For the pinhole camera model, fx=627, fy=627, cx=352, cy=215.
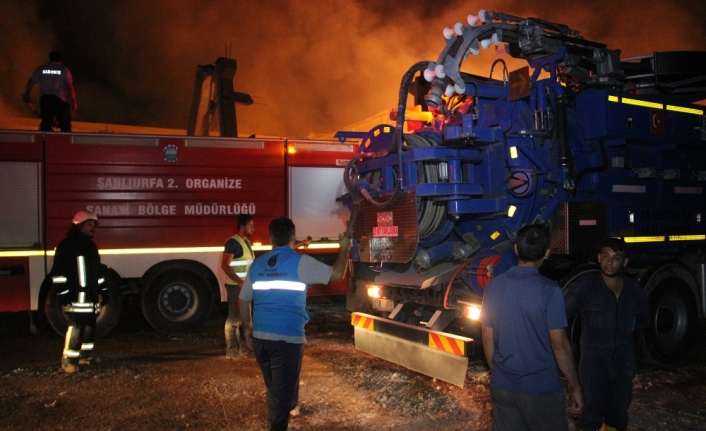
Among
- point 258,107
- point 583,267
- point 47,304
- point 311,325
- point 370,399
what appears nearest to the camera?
point 370,399

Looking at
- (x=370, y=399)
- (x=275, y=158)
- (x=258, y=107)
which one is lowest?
(x=370, y=399)

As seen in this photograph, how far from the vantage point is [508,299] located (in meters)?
3.27

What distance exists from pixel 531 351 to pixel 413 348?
114 inches

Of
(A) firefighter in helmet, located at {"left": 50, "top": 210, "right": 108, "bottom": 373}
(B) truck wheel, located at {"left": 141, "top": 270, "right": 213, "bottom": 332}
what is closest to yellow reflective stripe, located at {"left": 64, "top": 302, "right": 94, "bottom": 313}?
(A) firefighter in helmet, located at {"left": 50, "top": 210, "right": 108, "bottom": 373}

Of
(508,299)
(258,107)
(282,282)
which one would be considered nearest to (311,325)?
(282,282)

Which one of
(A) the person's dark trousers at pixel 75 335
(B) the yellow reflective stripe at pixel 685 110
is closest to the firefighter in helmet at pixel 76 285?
(A) the person's dark trousers at pixel 75 335

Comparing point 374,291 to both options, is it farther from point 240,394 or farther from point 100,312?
point 100,312

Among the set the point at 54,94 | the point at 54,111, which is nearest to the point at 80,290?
the point at 54,111

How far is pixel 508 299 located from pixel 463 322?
3.01 m

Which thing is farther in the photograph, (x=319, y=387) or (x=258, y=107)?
(x=258, y=107)

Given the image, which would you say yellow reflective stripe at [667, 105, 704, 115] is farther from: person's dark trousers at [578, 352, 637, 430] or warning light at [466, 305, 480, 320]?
person's dark trousers at [578, 352, 637, 430]

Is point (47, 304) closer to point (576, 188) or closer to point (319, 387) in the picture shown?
point (319, 387)

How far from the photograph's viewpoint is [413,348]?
602cm

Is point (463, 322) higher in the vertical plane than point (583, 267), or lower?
lower
